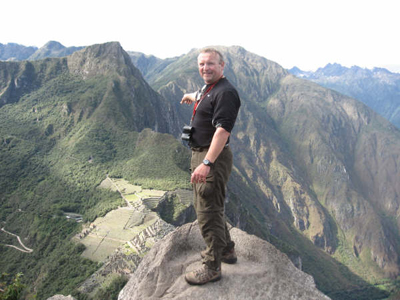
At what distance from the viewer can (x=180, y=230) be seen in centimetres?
860

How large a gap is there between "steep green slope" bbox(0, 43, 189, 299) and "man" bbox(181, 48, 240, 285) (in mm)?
26429

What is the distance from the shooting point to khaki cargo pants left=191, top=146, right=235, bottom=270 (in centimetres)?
607

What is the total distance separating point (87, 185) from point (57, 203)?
749 cm

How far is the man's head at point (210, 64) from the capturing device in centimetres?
613

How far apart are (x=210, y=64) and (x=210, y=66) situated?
58 mm

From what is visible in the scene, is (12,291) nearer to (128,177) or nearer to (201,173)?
(201,173)

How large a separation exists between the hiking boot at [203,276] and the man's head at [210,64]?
428cm

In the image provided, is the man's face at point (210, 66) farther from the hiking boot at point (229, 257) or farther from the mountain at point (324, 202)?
the mountain at point (324, 202)

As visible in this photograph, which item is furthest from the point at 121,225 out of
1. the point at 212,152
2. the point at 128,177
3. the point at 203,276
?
the point at 212,152

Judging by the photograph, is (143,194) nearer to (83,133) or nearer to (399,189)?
(83,133)

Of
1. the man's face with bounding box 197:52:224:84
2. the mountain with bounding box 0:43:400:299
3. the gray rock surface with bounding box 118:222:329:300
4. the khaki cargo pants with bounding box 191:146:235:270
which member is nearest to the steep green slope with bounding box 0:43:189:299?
the mountain with bounding box 0:43:400:299

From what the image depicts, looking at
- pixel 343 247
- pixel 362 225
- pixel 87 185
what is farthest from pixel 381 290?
pixel 87 185

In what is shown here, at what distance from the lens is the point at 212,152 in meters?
5.66

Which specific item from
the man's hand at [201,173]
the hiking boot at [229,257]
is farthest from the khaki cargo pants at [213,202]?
the hiking boot at [229,257]
